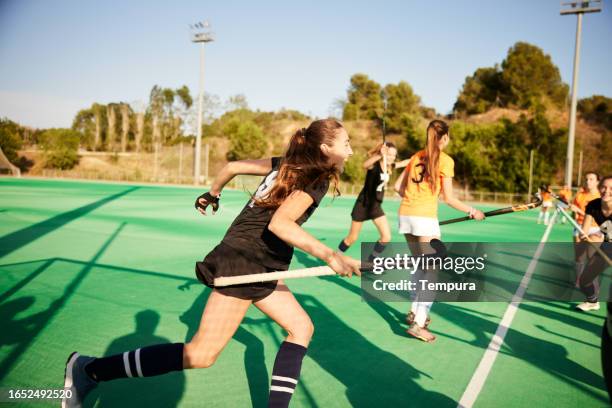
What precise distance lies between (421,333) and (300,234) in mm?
2939

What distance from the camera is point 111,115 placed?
8638cm

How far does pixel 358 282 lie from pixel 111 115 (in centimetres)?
8991

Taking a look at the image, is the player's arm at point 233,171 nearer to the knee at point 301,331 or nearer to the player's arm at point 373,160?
the knee at point 301,331

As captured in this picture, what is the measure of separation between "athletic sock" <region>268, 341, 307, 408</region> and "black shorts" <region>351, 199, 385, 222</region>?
16.4 feet

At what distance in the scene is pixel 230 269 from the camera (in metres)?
2.76

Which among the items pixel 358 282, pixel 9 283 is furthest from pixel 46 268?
pixel 358 282

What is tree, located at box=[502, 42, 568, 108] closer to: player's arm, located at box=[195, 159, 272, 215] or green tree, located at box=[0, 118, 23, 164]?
green tree, located at box=[0, 118, 23, 164]

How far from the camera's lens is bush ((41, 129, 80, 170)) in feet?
207

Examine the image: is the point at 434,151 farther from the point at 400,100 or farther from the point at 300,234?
the point at 400,100

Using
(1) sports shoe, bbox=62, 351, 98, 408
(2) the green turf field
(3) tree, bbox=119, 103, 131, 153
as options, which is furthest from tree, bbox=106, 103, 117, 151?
(1) sports shoe, bbox=62, 351, 98, 408

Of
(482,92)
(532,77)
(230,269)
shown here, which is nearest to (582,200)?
(230,269)

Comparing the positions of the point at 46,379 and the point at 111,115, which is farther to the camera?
the point at 111,115

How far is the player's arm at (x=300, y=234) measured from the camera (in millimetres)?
2441

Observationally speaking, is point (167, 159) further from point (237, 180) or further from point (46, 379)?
point (46, 379)
